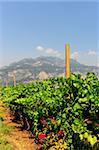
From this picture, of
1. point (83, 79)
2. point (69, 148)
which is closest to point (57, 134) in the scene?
point (69, 148)

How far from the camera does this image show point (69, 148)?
824 centimetres

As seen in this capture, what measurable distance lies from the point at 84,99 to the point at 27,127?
19.6ft

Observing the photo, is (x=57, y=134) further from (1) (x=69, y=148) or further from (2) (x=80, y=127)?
(2) (x=80, y=127)

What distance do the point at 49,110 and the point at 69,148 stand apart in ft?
7.53

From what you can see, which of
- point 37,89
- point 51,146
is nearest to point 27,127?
point 37,89

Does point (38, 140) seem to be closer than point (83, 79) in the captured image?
No

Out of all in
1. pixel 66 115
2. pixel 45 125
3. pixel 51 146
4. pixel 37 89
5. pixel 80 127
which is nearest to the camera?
pixel 80 127

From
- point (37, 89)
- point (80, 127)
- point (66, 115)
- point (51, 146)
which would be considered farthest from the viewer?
point (37, 89)

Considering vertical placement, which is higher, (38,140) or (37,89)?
(37,89)

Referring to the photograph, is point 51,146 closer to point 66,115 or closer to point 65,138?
point 65,138

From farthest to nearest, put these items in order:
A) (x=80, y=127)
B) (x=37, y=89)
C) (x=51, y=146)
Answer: (x=37, y=89) → (x=51, y=146) → (x=80, y=127)

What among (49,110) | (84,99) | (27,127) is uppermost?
(84,99)

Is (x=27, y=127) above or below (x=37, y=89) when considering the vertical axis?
below

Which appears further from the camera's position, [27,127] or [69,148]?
[27,127]
